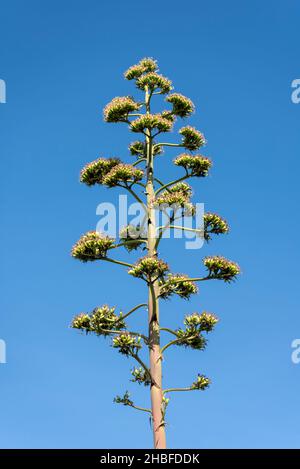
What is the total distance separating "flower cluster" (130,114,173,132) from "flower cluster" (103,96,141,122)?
0.45 meters

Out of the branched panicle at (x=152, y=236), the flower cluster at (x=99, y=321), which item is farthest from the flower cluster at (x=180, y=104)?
the flower cluster at (x=99, y=321)

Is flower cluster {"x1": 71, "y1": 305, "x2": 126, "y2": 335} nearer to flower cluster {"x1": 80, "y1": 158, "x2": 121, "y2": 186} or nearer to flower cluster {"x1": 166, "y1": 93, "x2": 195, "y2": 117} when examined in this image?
flower cluster {"x1": 80, "y1": 158, "x2": 121, "y2": 186}

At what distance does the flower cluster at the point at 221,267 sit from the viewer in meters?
15.2

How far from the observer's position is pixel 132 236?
17.0 metres

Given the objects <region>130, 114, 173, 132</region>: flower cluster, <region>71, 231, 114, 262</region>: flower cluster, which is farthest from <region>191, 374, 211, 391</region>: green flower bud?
<region>130, 114, 173, 132</region>: flower cluster

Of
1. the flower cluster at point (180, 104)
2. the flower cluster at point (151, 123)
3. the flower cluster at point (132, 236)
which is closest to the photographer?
the flower cluster at point (132, 236)

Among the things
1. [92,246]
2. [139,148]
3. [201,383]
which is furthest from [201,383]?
[139,148]

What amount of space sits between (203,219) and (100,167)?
3.37 m

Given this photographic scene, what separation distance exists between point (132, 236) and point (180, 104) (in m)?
4.54

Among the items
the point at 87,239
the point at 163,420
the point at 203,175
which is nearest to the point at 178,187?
the point at 203,175

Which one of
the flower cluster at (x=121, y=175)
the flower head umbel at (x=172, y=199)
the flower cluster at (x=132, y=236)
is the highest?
the flower cluster at (x=121, y=175)

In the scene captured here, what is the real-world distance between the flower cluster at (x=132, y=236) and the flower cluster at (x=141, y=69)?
5.32 metres

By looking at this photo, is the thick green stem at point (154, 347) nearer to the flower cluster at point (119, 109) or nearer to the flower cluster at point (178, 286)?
the flower cluster at point (178, 286)
